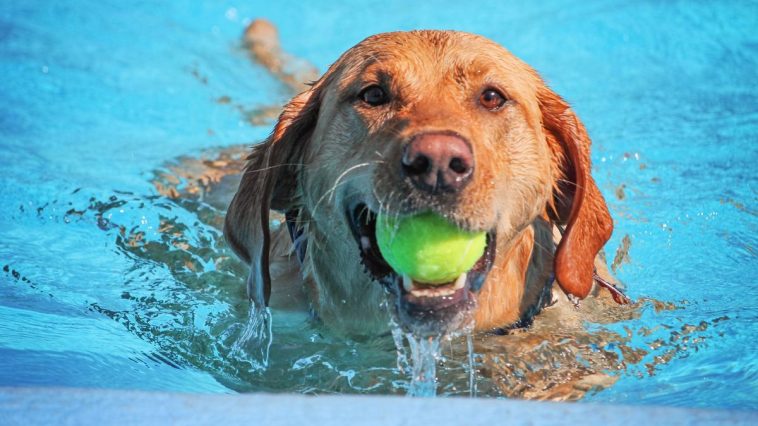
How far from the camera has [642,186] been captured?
622cm

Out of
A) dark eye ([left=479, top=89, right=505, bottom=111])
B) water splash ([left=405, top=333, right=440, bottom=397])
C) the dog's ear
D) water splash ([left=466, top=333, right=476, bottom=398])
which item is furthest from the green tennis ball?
the dog's ear

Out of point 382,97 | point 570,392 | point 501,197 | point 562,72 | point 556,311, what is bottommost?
point 570,392

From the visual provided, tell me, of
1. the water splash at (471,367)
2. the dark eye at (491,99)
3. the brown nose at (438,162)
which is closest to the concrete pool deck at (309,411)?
the brown nose at (438,162)

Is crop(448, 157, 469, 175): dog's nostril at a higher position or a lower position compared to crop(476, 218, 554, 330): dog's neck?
higher

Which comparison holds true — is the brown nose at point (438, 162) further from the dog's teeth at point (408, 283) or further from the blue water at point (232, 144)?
the blue water at point (232, 144)

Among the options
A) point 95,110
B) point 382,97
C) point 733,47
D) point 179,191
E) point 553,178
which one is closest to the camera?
point 382,97

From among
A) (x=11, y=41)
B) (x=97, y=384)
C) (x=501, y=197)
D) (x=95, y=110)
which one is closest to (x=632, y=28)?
(x=95, y=110)

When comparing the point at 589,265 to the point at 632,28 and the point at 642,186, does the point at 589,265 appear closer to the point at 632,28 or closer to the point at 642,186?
the point at 642,186

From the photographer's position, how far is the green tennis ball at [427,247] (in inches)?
119

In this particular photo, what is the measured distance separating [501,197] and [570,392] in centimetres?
88

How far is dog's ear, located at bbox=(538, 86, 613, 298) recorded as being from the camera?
3709 mm

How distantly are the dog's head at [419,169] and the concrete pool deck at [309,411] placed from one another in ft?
2.21

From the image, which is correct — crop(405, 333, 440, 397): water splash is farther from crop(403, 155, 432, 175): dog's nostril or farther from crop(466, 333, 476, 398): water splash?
crop(403, 155, 432, 175): dog's nostril

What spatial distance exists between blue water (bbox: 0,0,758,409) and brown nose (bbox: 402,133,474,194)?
1.02 metres
